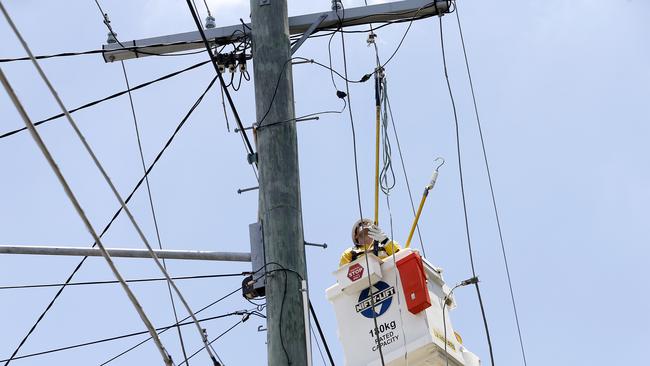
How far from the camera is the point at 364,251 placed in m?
8.43

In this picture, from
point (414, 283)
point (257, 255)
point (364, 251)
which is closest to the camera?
point (257, 255)

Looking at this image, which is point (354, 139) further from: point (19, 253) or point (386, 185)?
point (19, 253)

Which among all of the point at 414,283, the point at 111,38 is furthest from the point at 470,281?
the point at 111,38

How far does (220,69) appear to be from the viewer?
875cm

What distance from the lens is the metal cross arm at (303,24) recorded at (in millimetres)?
8719

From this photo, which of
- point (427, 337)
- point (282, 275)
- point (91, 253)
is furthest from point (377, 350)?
point (91, 253)

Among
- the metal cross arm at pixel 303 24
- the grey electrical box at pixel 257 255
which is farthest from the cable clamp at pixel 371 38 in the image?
the grey electrical box at pixel 257 255

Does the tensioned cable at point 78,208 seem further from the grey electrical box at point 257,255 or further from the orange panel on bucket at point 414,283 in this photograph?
the orange panel on bucket at point 414,283

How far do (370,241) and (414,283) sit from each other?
22.7 inches

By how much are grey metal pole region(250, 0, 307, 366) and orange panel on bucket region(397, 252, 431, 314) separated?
2.94 ft

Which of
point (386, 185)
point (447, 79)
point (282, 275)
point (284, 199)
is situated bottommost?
point (282, 275)

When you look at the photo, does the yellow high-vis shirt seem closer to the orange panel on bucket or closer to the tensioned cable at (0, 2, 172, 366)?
the orange panel on bucket

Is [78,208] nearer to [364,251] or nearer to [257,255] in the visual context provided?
[257,255]

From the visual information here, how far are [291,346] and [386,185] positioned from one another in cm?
212
